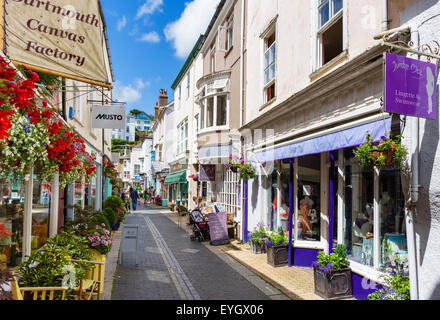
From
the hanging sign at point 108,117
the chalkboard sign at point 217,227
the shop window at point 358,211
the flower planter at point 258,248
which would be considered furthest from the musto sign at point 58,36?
the chalkboard sign at point 217,227

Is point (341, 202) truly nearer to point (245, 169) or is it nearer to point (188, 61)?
point (245, 169)

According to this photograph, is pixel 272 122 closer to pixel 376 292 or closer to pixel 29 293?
pixel 376 292

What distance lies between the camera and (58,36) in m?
4.59

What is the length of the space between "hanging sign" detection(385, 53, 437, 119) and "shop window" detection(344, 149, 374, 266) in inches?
81.3

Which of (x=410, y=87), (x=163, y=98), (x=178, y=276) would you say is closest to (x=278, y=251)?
(x=178, y=276)

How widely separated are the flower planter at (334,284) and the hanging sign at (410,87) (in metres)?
3.22

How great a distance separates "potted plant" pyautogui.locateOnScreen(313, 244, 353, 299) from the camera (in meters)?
5.85

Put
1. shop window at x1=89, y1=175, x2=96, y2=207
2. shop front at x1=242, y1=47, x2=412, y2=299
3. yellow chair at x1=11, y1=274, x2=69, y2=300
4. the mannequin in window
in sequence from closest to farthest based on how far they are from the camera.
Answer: yellow chair at x1=11, y1=274, x2=69, y2=300 → shop front at x1=242, y1=47, x2=412, y2=299 → the mannequin in window → shop window at x1=89, y1=175, x2=96, y2=207

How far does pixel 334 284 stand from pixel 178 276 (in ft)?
11.3

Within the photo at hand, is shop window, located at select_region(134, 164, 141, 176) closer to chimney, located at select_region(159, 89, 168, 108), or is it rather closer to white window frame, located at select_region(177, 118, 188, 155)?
chimney, located at select_region(159, 89, 168, 108)

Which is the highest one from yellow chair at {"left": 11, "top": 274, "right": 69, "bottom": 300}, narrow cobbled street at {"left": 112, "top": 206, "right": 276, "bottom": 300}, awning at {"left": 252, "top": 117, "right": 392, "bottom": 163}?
awning at {"left": 252, "top": 117, "right": 392, "bottom": 163}

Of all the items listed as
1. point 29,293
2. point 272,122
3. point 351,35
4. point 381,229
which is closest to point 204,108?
point 272,122

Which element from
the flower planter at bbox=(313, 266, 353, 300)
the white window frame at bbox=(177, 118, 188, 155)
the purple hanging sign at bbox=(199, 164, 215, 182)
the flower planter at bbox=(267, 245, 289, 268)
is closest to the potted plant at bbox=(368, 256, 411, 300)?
the flower planter at bbox=(313, 266, 353, 300)
